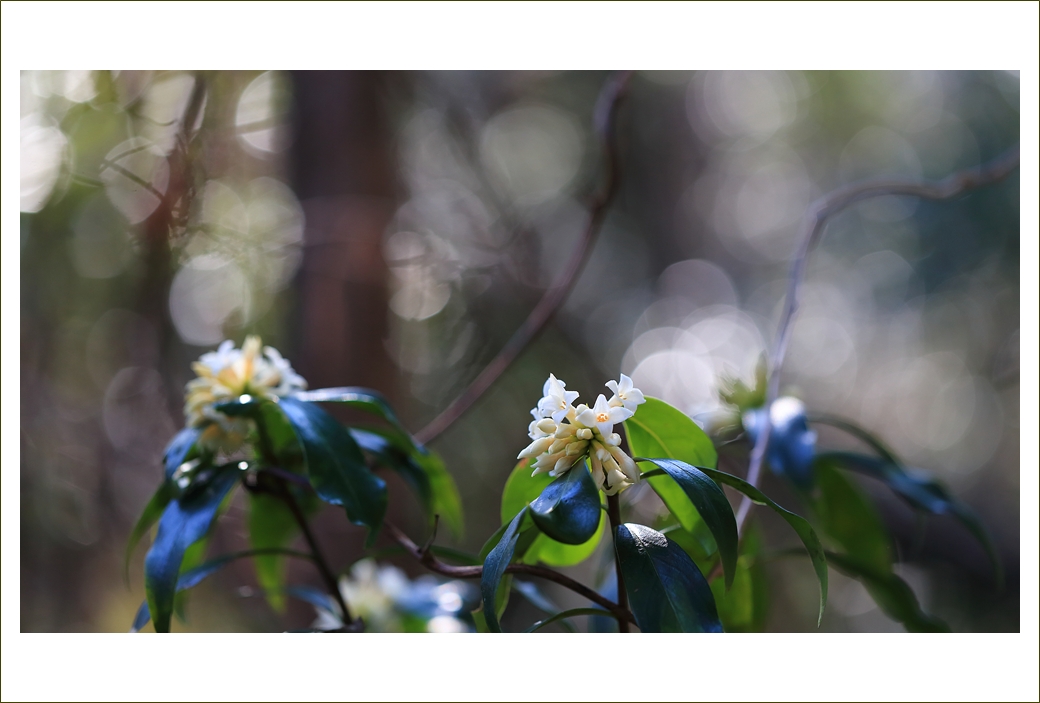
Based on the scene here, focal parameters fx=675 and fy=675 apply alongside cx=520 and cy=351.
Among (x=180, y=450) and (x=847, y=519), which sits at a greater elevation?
(x=180, y=450)

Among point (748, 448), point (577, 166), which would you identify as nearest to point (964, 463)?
point (577, 166)

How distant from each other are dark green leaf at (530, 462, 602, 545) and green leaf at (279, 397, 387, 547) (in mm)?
230

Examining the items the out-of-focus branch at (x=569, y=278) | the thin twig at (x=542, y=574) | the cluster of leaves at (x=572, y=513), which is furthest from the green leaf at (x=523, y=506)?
the out-of-focus branch at (x=569, y=278)

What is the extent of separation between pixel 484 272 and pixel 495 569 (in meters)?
1.28

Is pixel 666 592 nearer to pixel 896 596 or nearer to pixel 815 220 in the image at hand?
pixel 896 596

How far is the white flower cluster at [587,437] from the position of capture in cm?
50

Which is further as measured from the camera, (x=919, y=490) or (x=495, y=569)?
(x=919, y=490)

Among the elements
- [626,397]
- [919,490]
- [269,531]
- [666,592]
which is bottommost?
[269,531]

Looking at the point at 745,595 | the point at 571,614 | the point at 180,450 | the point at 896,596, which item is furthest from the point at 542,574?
the point at 896,596

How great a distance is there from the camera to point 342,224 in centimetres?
169

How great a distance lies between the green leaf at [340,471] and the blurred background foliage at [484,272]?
304mm

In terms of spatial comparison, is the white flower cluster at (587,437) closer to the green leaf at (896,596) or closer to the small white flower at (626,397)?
the small white flower at (626,397)

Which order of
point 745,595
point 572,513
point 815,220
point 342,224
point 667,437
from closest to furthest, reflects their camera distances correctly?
point 572,513 < point 667,437 < point 745,595 < point 815,220 < point 342,224

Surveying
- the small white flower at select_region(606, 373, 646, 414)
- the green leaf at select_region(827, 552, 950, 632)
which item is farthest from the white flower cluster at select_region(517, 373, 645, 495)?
the green leaf at select_region(827, 552, 950, 632)
